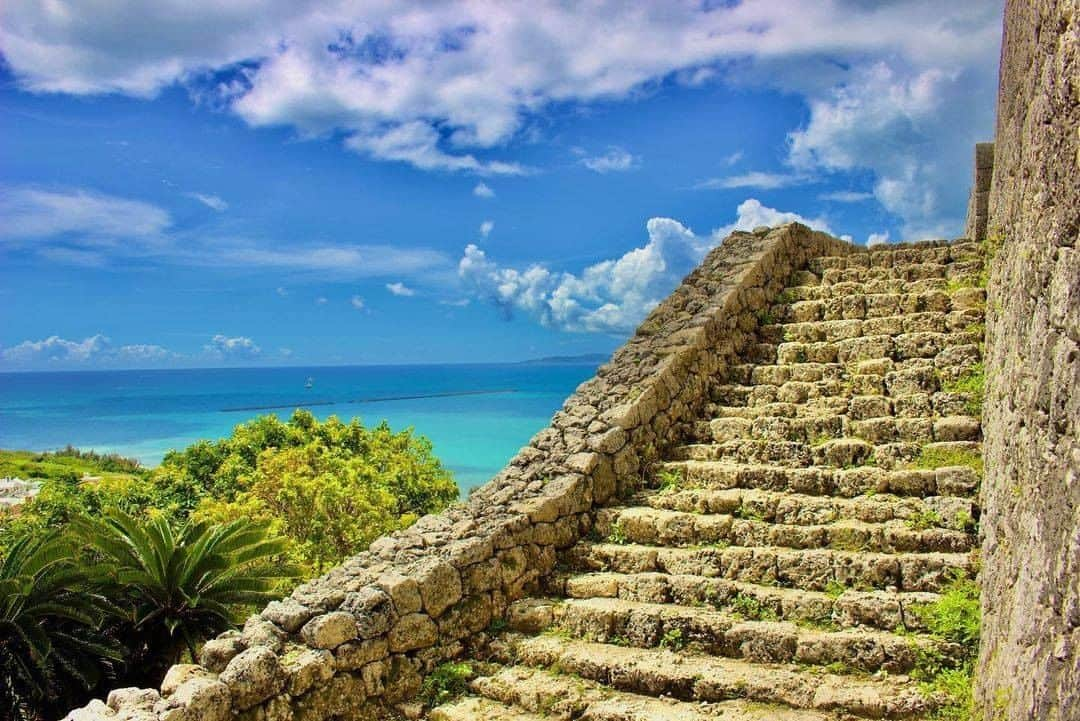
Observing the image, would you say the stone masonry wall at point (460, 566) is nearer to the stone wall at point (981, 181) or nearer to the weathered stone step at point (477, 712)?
the weathered stone step at point (477, 712)

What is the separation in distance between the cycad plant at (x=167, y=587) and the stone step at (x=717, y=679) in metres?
5.57

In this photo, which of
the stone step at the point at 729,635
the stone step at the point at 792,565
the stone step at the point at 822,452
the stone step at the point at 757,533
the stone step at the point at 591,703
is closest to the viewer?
the stone step at the point at 591,703

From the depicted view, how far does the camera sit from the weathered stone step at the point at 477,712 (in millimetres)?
5277

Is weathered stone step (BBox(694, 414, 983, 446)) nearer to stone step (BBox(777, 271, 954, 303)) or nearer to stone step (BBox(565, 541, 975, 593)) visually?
stone step (BBox(565, 541, 975, 593))

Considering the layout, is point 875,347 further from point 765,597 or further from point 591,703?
point 591,703

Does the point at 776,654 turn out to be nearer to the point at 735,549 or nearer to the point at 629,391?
the point at 735,549

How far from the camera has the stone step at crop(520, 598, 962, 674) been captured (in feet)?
16.4

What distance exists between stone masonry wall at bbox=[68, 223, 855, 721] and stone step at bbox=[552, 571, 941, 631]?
21.3 inches

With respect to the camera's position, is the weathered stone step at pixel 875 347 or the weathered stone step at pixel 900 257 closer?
the weathered stone step at pixel 875 347

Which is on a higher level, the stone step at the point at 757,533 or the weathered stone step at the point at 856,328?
the weathered stone step at the point at 856,328

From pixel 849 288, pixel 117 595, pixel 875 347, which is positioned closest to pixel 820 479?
pixel 875 347

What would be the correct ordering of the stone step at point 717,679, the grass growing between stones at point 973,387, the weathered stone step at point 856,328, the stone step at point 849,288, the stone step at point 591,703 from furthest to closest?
the stone step at point 849,288 < the weathered stone step at point 856,328 < the grass growing between stones at point 973,387 < the stone step at point 591,703 < the stone step at point 717,679

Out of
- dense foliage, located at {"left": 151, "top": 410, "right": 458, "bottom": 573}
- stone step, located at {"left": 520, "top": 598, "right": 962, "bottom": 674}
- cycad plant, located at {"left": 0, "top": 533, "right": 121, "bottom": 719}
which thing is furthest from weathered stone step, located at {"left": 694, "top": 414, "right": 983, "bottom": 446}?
cycad plant, located at {"left": 0, "top": 533, "right": 121, "bottom": 719}

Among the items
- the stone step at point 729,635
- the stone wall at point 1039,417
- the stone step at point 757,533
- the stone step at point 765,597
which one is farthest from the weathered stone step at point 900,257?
the stone step at point 729,635
